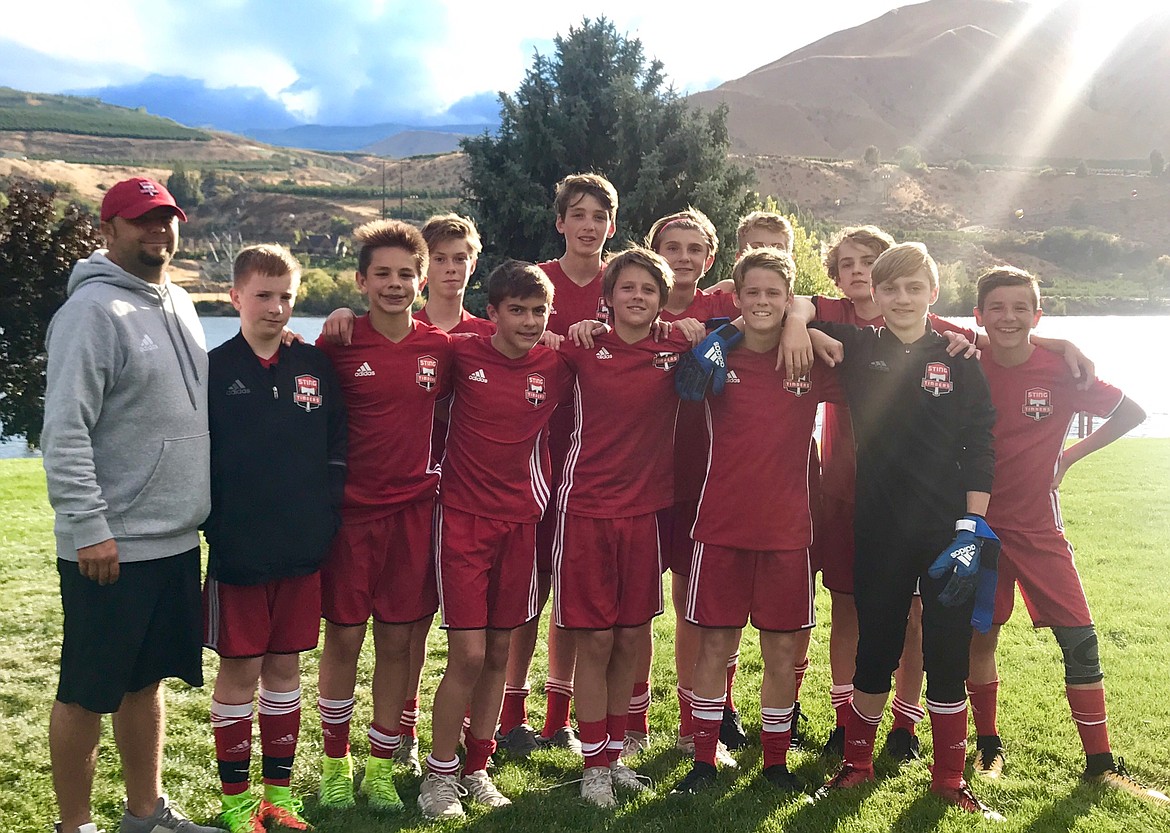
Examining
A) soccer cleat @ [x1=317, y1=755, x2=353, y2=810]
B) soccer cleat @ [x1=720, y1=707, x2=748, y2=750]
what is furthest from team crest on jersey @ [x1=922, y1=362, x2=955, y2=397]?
soccer cleat @ [x1=317, y1=755, x2=353, y2=810]

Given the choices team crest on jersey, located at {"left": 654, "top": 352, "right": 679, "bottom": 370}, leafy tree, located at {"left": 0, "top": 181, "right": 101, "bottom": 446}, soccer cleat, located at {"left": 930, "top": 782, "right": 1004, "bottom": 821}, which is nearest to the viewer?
soccer cleat, located at {"left": 930, "top": 782, "right": 1004, "bottom": 821}

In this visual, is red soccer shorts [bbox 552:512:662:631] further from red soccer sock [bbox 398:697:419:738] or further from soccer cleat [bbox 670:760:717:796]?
red soccer sock [bbox 398:697:419:738]

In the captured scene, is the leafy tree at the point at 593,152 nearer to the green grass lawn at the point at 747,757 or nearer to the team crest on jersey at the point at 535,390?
the green grass lawn at the point at 747,757

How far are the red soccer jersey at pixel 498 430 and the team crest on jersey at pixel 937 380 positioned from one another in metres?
1.51

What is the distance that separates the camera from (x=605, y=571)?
3477 millimetres

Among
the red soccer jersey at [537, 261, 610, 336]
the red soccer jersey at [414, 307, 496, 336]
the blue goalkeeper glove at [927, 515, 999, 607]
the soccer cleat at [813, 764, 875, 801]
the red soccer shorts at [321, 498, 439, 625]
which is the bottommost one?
the soccer cleat at [813, 764, 875, 801]

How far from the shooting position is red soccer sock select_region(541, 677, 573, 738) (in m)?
4.12

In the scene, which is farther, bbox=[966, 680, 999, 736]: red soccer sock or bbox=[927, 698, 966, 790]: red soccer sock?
bbox=[966, 680, 999, 736]: red soccer sock

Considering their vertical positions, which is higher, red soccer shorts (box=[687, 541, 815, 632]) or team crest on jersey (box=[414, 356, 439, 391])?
team crest on jersey (box=[414, 356, 439, 391])

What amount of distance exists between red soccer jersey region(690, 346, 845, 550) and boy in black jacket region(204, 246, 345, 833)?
1.55 metres

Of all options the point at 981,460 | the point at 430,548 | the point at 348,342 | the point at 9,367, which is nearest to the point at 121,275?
the point at 348,342

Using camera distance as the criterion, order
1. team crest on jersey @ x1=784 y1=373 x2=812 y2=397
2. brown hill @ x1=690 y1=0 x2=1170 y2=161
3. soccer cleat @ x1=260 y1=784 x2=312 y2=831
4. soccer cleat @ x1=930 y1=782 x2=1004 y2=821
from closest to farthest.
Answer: soccer cleat @ x1=260 y1=784 x2=312 y2=831 → soccer cleat @ x1=930 y1=782 x2=1004 y2=821 → team crest on jersey @ x1=784 y1=373 x2=812 y2=397 → brown hill @ x1=690 y1=0 x2=1170 y2=161

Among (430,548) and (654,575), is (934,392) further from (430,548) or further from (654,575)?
(430,548)

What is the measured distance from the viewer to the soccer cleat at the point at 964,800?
3.25 metres
